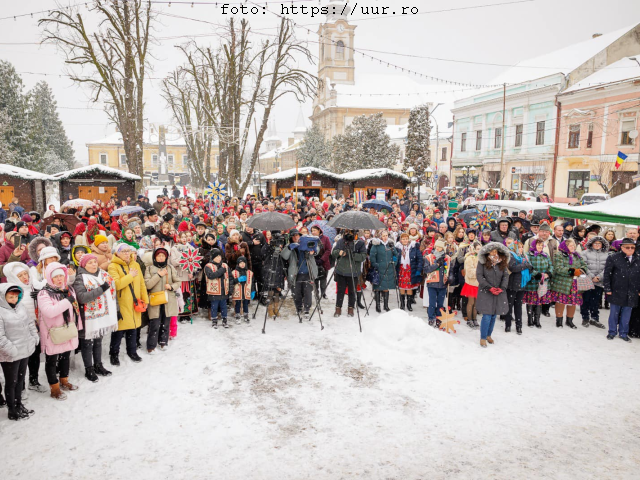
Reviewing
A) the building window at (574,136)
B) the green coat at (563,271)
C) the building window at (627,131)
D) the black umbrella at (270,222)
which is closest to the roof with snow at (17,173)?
the black umbrella at (270,222)

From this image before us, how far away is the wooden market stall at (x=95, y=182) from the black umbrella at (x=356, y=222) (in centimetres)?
1818

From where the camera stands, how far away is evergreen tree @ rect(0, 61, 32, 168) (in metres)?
31.9

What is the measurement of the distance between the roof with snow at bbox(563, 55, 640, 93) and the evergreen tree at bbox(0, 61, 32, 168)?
40834 millimetres

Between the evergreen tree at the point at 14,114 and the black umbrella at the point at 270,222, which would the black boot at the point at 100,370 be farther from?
the evergreen tree at the point at 14,114

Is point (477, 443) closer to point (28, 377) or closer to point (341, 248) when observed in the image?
point (341, 248)

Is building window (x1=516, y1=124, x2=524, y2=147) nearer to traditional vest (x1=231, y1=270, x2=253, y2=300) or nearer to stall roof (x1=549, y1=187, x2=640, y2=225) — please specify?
stall roof (x1=549, y1=187, x2=640, y2=225)

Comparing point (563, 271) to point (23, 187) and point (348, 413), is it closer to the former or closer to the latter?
point (348, 413)

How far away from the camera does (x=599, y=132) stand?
29188mm

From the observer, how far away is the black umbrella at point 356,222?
25.1 feet

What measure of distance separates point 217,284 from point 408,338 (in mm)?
3382

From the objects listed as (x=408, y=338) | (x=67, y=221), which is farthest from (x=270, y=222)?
(x=67, y=221)

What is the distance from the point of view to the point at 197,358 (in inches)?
252

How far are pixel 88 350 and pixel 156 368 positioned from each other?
0.94 m

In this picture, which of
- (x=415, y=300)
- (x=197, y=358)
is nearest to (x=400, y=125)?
(x=415, y=300)
